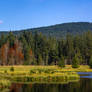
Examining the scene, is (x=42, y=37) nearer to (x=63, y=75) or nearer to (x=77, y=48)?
(x=77, y=48)

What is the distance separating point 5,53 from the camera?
4621 inches

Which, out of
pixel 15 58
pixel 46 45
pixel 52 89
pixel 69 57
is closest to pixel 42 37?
pixel 46 45

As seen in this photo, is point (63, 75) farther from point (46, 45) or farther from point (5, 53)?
point (46, 45)

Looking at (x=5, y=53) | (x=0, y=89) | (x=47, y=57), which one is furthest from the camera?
(x=47, y=57)

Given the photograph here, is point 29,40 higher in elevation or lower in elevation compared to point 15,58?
higher

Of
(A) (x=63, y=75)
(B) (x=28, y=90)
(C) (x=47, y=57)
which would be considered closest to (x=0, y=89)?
(B) (x=28, y=90)

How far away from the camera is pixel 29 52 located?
129875mm

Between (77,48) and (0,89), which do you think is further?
(77,48)

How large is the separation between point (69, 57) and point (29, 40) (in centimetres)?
2612

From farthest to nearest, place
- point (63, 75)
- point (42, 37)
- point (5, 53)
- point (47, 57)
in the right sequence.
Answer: point (42, 37), point (47, 57), point (5, 53), point (63, 75)

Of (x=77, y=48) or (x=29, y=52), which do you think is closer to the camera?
(x=29, y=52)

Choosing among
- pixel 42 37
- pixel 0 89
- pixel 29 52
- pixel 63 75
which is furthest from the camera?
pixel 42 37

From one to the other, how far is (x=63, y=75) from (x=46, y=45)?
85427mm

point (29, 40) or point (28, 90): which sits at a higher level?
point (29, 40)
